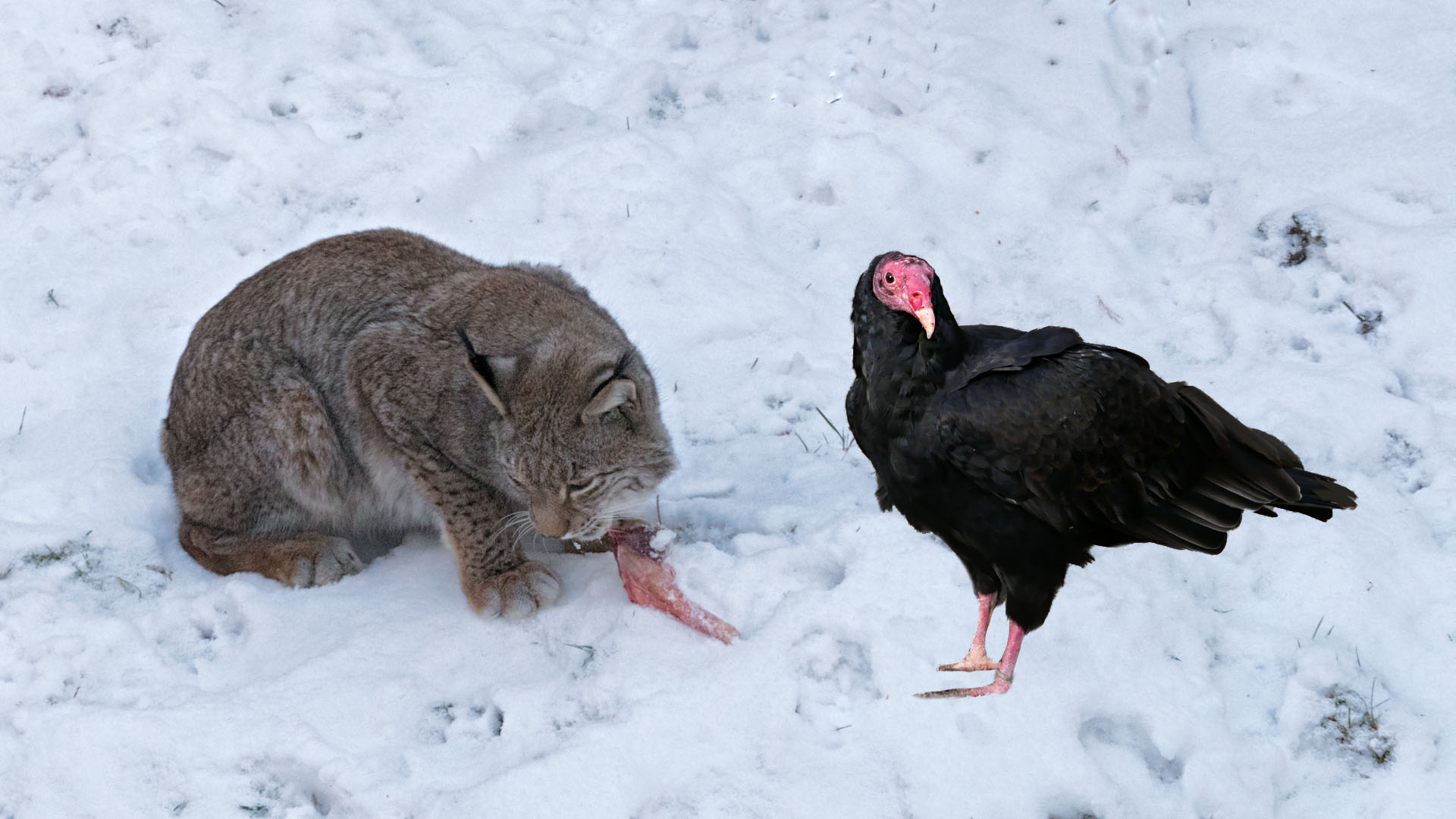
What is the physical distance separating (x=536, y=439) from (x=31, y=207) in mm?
3331

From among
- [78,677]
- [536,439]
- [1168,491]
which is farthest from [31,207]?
[1168,491]

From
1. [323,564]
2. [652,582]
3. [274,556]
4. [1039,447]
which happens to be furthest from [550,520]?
[1039,447]

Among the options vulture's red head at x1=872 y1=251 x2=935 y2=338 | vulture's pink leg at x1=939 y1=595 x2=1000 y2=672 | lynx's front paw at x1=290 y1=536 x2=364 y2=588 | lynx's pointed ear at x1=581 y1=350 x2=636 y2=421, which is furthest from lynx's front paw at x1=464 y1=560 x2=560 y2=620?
vulture's red head at x1=872 y1=251 x2=935 y2=338

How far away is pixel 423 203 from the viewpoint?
5.98m

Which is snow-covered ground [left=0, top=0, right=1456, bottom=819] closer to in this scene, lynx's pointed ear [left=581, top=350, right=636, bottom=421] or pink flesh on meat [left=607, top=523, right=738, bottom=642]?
pink flesh on meat [left=607, top=523, right=738, bottom=642]

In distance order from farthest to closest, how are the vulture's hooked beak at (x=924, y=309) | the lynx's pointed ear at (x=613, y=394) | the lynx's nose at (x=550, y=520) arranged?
1. the lynx's nose at (x=550, y=520)
2. the lynx's pointed ear at (x=613, y=394)
3. the vulture's hooked beak at (x=924, y=309)

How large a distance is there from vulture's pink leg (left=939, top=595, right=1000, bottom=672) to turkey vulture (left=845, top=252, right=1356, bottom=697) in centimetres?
22

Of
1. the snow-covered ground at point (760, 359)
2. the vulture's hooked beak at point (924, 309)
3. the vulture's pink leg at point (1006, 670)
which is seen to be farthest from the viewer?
the snow-covered ground at point (760, 359)

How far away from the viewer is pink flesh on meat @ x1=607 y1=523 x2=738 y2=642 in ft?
13.4

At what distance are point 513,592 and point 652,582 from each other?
50cm

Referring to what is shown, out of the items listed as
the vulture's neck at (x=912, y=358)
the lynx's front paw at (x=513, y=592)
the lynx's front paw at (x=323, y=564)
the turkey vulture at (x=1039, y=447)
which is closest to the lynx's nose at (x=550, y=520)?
the lynx's front paw at (x=513, y=592)

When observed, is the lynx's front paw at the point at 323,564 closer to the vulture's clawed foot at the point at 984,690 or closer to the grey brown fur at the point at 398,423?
the grey brown fur at the point at 398,423

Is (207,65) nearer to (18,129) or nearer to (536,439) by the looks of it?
(18,129)

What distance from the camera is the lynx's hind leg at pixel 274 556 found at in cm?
446
